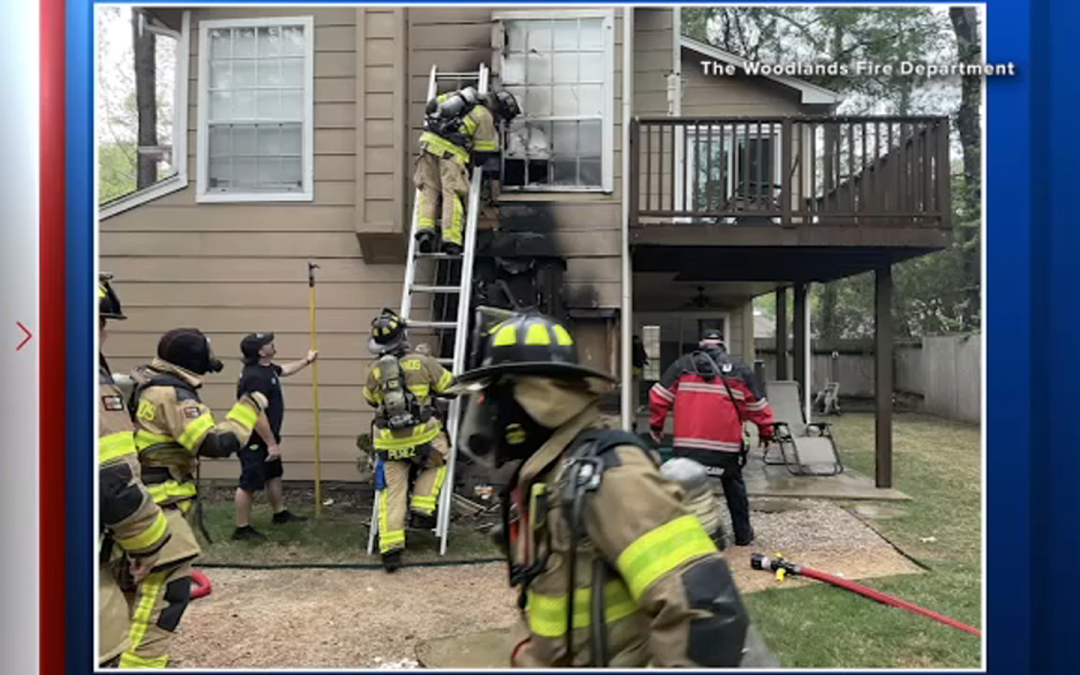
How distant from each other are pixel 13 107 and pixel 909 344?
3528 millimetres

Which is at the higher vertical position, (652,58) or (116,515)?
(652,58)

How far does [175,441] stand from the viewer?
2.58 metres

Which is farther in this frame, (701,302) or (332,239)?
(701,302)

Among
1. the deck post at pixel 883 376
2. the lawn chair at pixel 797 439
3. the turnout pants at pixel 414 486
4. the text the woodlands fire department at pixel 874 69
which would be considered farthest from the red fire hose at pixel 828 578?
the text the woodlands fire department at pixel 874 69

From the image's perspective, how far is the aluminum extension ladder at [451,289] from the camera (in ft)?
10.5

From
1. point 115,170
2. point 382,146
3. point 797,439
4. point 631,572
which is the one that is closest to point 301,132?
point 382,146

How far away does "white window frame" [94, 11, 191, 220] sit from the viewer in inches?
89.6

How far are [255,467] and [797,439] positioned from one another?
117 inches

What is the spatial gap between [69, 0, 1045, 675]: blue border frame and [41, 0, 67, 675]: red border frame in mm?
2771

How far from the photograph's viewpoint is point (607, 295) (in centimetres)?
324

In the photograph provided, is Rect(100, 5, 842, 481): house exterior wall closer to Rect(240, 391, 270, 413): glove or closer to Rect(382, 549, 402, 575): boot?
Rect(240, 391, 270, 413): glove

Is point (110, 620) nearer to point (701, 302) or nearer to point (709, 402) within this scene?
point (709, 402)

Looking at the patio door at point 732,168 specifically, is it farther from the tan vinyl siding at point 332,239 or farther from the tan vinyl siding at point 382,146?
the tan vinyl siding at point 382,146

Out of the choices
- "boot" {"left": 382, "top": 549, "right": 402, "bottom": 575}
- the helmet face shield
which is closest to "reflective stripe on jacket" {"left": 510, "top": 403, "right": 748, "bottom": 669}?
the helmet face shield
